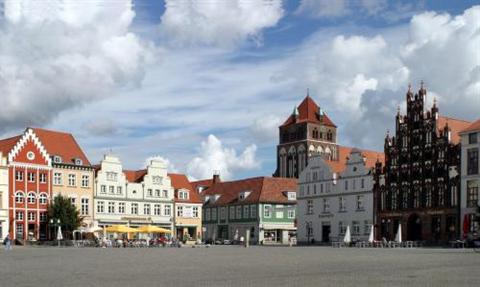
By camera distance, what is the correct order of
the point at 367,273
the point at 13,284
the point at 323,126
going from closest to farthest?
the point at 13,284, the point at 367,273, the point at 323,126

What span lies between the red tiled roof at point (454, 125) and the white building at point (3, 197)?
1827 inches

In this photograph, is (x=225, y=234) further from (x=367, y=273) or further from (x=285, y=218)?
(x=367, y=273)

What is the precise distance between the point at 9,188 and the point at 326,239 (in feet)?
124

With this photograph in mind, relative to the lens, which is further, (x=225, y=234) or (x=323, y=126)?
(x=323, y=126)

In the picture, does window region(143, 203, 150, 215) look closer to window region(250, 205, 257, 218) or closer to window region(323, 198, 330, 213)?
window region(250, 205, 257, 218)

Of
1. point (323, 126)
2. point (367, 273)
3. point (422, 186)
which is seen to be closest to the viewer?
point (367, 273)

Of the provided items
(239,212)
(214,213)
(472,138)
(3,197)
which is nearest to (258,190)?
(239,212)

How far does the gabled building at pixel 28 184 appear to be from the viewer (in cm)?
8075

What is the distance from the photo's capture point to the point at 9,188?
8044 centimetres

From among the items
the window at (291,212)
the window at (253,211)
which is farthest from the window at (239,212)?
the window at (291,212)

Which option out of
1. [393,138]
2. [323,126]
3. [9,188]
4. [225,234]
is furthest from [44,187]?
[323,126]

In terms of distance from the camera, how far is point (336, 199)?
89.9 m

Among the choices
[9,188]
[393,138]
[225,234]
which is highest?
[393,138]

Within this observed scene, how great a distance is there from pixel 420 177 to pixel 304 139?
55.1 meters
